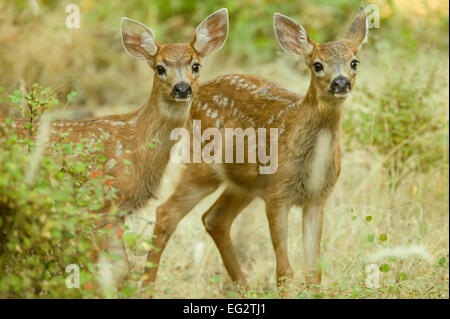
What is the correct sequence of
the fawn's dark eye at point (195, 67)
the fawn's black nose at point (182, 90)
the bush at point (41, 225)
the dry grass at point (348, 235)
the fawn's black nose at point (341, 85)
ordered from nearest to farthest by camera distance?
the bush at point (41, 225)
the fawn's black nose at point (341, 85)
the fawn's black nose at point (182, 90)
the fawn's dark eye at point (195, 67)
the dry grass at point (348, 235)

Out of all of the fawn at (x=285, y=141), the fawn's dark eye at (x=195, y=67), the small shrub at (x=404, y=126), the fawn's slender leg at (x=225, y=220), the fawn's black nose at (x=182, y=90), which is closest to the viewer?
the fawn's black nose at (x=182, y=90)

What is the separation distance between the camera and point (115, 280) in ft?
14.8

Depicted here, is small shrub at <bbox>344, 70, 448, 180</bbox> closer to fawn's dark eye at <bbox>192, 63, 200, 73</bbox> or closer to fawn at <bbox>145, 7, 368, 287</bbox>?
fawn at <bbox>145, 7, 368, 287</bbox>

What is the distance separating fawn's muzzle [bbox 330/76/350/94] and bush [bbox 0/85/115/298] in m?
1.89

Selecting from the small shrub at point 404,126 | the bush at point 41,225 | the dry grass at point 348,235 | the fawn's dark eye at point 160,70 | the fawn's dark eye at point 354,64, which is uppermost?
the fawn's dark eye at point 354,64

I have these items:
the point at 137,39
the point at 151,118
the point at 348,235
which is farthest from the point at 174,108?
the point at 348,235

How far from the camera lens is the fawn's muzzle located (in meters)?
5.49

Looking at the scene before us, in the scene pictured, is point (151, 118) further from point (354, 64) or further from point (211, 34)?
point (354, 64)

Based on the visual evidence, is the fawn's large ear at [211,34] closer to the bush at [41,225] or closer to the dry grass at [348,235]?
the dry grass at [348,235]

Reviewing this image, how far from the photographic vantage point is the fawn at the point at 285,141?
5773mm

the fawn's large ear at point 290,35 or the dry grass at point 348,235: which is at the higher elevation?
the fawn's large ear at point 290,35

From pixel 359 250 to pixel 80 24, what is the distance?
6.22 metres

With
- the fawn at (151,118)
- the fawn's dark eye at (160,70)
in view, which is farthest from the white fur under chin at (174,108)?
the fawn's dark eye at (160,70)
